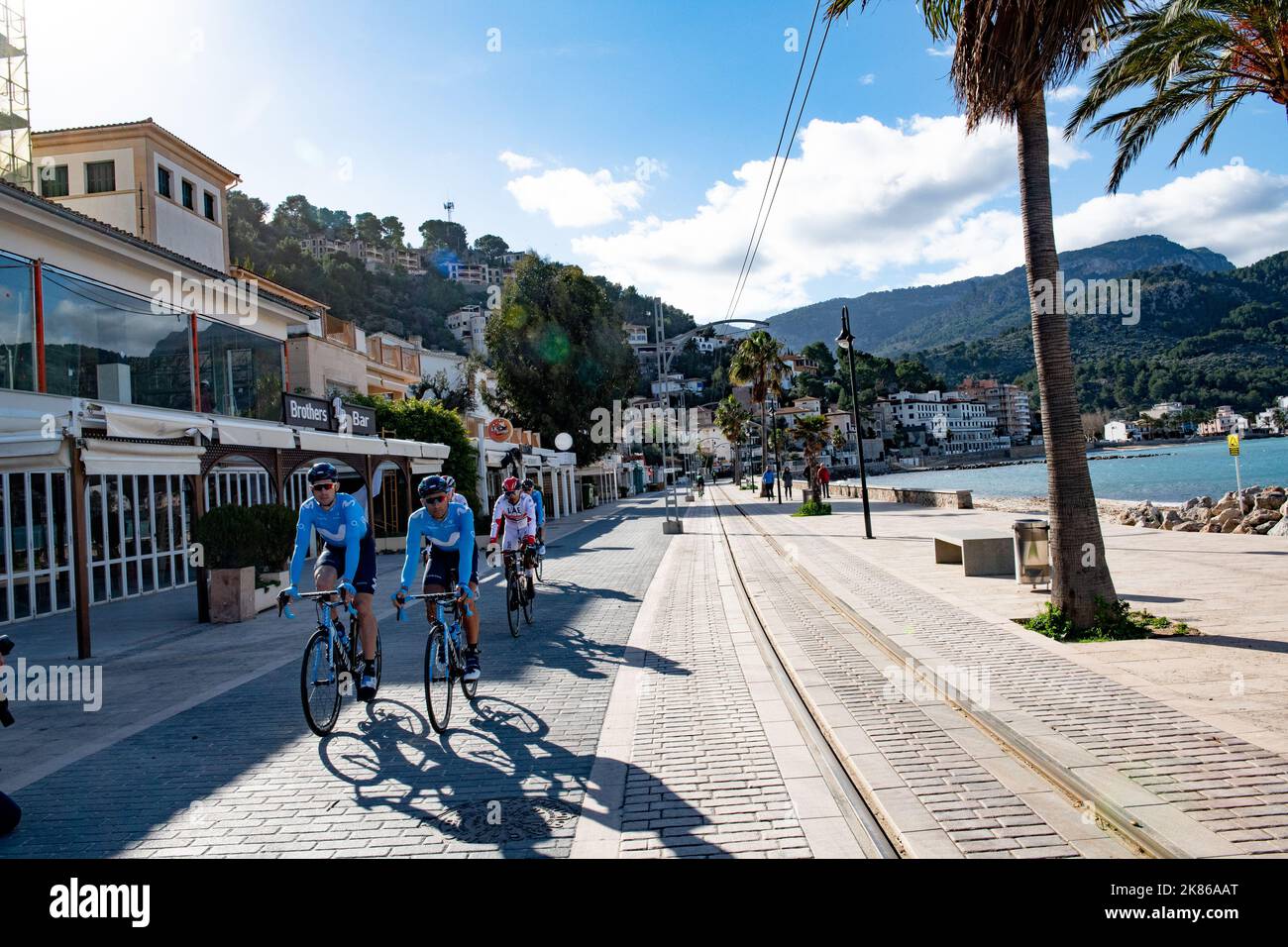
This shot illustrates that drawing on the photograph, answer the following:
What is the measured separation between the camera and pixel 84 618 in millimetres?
9742

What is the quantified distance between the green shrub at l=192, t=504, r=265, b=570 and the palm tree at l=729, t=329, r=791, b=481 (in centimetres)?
4333

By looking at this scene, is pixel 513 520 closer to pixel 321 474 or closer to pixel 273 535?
pixel 273 535

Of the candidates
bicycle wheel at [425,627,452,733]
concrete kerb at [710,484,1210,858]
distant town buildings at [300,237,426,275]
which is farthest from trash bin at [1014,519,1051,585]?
distant town buildings at [300,237,426,275]

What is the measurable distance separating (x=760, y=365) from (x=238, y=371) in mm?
36875

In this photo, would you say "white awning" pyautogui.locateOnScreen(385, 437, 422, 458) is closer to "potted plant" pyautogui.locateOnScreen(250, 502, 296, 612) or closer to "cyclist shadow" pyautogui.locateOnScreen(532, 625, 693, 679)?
"potted plant" pyautogui.locateOnScreen(250, 502, 296, 612)

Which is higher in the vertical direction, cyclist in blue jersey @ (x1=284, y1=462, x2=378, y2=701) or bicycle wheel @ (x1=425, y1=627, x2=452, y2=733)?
cyclist in blue jersey @ (x1=284, y1=462, x2=378, y2=701)

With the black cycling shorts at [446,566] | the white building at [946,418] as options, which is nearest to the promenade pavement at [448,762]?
the black cycling shorts at [446,566]

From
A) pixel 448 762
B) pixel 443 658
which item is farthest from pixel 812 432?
pixel 448 762

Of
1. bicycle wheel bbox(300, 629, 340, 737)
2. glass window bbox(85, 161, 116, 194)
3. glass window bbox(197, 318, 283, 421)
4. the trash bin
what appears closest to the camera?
bicycle wheel bbox(300, 629, 340, 737)

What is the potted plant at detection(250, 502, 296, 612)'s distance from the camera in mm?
13188

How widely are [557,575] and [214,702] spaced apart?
9149mm

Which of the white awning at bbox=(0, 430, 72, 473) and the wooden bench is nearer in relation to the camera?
the white awning at bbox=(0, 430, 72, 473)
